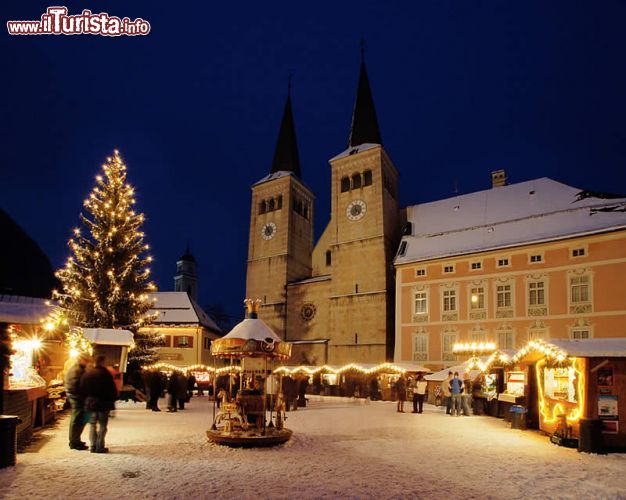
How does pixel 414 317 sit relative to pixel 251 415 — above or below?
above

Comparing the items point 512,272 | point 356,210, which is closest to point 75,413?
point 512,272

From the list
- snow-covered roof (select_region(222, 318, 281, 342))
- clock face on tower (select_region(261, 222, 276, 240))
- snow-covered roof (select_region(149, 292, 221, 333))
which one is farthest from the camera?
clock face on tower (select_region(261, 222, 276, 240))

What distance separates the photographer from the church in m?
40.2

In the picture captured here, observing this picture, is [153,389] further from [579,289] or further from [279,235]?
[279,235]

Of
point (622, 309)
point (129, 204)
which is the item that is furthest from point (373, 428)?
point (622, 309)

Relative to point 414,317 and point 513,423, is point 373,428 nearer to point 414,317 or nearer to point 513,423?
point 513,423

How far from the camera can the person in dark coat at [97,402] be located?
9.03m

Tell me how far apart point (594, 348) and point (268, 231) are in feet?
129

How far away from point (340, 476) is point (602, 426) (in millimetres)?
6452

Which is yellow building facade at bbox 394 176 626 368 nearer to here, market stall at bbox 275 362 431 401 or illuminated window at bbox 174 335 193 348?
market stall at bbox 275 362 431 401

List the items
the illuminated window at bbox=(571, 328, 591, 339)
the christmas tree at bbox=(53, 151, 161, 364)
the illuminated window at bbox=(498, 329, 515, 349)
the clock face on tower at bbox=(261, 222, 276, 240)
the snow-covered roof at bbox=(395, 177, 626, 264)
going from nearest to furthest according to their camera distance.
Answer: the christmas tree at bbox=(53, 151, 161, 364)
the illuminated window at bbox=(571, 328, 591, 339)
the snow-covered roof at bbox=(395, 177, 626, 264)
the illuminated window at bbox=(498, 329, 515, 349)
the clock face on tower at bbox=(261, 222, 276, 240)

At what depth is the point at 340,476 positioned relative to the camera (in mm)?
7785

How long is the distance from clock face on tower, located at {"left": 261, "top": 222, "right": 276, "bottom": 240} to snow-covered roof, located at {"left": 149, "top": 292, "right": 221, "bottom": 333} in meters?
9.28

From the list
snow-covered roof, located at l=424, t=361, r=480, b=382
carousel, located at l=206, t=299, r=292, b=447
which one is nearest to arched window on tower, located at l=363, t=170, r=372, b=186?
snow-covered roof, located at l=424, t=361, r=480, b=382
